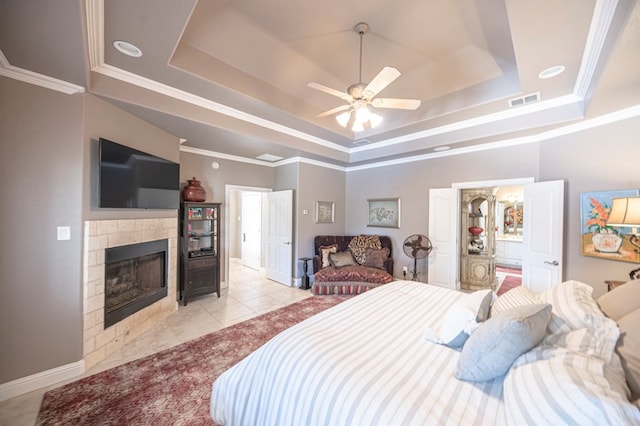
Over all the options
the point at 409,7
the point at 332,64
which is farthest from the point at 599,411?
the point at 332,64

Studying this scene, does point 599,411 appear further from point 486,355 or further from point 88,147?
point 88,147

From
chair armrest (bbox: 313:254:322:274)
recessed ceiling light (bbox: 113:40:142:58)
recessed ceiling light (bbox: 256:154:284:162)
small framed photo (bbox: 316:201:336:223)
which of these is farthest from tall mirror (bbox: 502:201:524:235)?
recessed ceiling light (bbox: 113:40:142:58)

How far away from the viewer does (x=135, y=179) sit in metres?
2.63

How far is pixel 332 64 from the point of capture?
262 cm

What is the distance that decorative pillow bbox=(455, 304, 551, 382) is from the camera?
1041mm

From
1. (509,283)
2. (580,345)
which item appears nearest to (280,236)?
(580,345)

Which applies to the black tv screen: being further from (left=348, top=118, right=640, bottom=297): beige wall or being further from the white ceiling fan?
(left=348, top=118, right=640, bottom=297): beige wall

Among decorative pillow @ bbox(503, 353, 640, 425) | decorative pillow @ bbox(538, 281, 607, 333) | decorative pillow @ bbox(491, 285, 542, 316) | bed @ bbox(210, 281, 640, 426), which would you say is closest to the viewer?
decorative pillow @ bbox(503, 353, 640, 425)

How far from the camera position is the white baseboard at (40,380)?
1880 millimetres

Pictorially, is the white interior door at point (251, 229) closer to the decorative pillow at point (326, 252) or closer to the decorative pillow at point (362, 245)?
the decorative pillow at point (326, 252)

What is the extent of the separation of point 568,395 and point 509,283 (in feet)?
17.4

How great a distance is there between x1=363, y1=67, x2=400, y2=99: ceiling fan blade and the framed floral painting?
2699 millimetres

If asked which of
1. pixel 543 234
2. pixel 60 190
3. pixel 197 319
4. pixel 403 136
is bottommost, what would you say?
pixel 197 319

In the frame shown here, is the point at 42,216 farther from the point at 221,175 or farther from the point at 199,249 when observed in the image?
the point at 221,175
